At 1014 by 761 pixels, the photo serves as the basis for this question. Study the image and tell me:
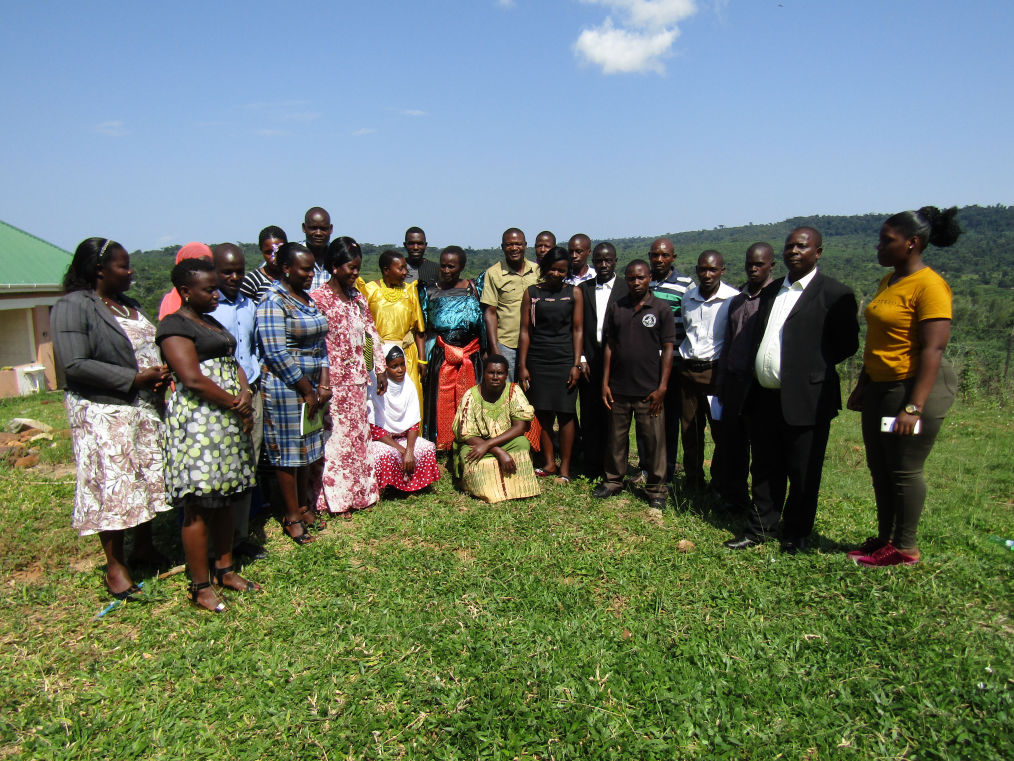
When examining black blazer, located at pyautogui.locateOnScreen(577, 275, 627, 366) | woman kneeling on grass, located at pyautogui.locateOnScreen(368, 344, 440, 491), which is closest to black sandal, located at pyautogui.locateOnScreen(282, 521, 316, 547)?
woman kneeling on grass, located at pyautogui.locateOnScreen(368, 344, 440, 491)

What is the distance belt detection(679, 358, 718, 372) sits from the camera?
4844mm

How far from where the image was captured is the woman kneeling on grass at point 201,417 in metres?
3.14

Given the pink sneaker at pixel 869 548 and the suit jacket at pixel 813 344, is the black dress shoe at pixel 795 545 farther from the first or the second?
the suit jacket at pixel 813 344

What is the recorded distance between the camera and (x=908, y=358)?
133 inches

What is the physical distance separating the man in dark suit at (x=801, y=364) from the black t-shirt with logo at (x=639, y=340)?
2.82 feet

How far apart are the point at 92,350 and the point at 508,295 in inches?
132

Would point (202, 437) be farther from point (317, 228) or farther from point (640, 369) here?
point (640, 369)

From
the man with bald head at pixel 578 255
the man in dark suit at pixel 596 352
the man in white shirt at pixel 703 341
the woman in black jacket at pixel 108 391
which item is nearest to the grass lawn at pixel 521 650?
the woman in black jacket at pixel 108 391

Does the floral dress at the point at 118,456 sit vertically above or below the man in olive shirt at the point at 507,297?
below

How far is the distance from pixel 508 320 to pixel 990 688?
4.13 metres

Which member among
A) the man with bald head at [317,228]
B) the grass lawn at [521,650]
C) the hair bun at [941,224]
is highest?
the man with bald head at [317,228]

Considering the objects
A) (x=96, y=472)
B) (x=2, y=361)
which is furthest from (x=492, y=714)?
(x=2, y=361)

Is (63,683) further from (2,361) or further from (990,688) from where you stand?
(2,361)

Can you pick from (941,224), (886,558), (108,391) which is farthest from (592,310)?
(108,391)
